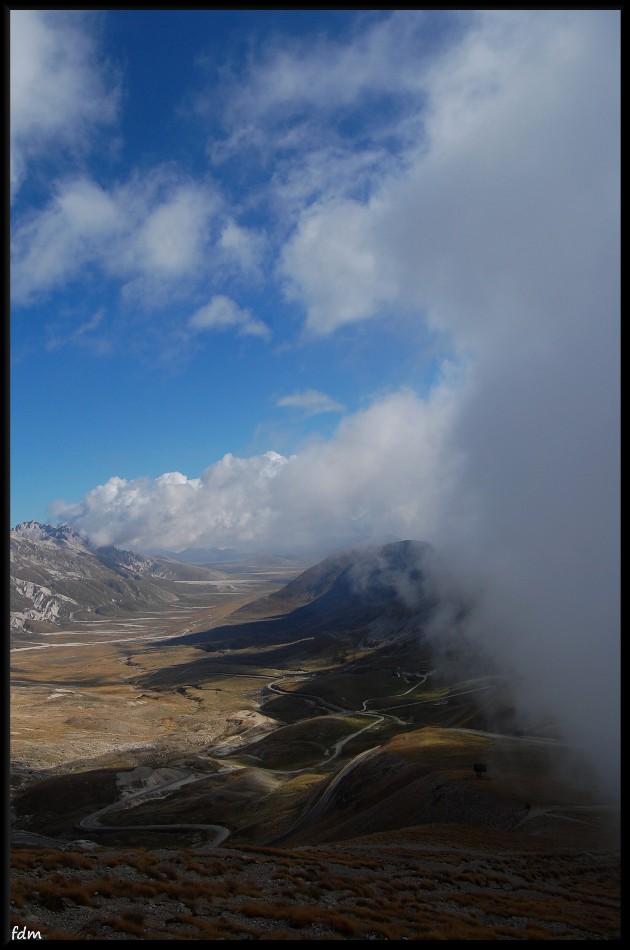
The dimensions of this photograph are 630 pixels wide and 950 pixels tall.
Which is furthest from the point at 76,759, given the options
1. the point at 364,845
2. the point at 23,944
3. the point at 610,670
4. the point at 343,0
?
the point at 343,0

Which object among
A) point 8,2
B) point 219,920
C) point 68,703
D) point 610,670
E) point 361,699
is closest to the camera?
point 8,2

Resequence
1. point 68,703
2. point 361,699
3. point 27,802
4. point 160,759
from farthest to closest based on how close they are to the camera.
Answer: point 68,703, point 361,699, point 160,759, point 27,802

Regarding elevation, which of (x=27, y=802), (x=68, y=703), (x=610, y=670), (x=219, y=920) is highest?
(x=219, y=920)

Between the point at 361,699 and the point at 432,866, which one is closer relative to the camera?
the point at 432,866

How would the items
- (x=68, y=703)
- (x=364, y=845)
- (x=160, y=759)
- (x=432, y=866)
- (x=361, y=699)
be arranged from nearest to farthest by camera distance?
1. (x=432, y=866)
2. (x=364, y=845)
3. (x=160, y=759)
4. (x=361, y=699)
5. (x=68, y=703)

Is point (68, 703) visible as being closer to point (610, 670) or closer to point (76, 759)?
point (76, 759)

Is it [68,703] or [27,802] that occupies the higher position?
[27,802]

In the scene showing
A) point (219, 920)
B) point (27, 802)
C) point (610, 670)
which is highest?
point (219, 920)

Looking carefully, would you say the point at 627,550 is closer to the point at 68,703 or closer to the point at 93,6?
the point at 93,6

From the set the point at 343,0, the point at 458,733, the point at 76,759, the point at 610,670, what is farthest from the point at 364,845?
the point at 76,759
